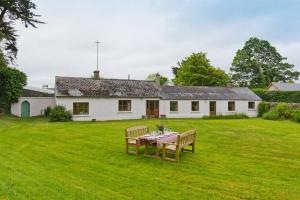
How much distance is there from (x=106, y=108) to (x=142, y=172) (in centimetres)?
2398

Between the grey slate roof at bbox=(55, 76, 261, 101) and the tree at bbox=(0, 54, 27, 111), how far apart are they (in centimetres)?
520

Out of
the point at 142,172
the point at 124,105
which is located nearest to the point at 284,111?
the point at 124,105

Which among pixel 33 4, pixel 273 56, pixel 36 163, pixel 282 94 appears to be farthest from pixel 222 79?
pixel 36 163

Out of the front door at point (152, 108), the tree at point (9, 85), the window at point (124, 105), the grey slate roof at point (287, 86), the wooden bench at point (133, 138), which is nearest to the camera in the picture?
the wooden bench at point (133, 138)

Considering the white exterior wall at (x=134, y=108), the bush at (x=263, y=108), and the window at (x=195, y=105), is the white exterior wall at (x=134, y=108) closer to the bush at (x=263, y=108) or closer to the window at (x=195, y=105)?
the window at (x=195, y=105)

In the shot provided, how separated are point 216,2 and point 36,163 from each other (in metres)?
15.9

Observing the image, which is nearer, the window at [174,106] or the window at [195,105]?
the window at [174,106]

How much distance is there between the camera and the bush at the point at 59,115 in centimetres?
2967

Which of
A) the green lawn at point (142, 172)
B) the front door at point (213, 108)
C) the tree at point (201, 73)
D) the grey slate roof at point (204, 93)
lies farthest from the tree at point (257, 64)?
the green lawn at point (142, 172)

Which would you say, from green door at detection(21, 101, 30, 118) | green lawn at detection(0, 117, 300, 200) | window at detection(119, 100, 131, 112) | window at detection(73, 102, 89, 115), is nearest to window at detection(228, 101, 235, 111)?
window at detection(119, 100, 131, 112)

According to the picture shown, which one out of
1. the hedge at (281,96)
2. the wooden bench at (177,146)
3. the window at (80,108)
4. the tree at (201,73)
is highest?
the tree at (201,73)

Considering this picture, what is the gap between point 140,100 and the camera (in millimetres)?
35531

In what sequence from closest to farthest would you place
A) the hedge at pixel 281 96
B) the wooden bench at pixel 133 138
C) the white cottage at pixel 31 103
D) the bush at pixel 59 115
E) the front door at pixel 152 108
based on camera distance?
the wooden bench at pixel 133 138 → the bush at pixel 59 115 → the front door at pixel 152 108 → the white cottage at pixel 31 103 → the hedge at pixel 281 96

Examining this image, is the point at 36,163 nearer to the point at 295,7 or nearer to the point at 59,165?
the point at 59,165
